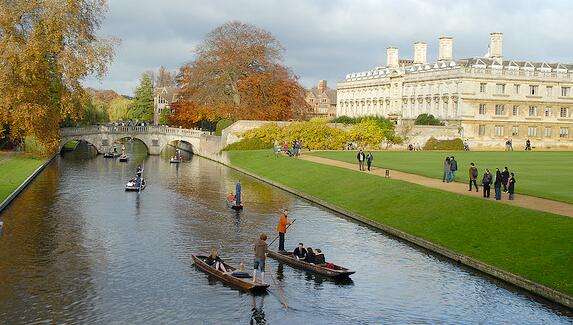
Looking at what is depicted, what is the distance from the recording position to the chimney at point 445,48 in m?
110

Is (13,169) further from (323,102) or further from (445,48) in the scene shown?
(323,102)

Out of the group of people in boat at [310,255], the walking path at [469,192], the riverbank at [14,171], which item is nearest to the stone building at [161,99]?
the riverbank at [14,171]

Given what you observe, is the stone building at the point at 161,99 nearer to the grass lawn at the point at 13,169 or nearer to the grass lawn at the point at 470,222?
the grass lawn at the point at 13,169

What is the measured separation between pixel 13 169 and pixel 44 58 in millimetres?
11199

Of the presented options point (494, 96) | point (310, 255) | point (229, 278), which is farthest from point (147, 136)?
point (229, 278)

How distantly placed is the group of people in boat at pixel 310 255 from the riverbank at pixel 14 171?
20.5 meters

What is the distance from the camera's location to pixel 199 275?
2697cm

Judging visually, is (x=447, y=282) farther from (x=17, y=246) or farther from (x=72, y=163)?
(x=72, y=163)

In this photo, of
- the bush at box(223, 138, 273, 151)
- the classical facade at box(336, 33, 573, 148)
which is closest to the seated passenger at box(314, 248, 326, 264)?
the bush at box(223, 138, 273, 151)

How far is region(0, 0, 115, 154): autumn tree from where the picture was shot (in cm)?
5944

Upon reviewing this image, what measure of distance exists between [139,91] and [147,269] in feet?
445

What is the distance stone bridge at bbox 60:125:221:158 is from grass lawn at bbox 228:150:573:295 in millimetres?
45648

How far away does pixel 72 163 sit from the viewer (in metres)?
80.9

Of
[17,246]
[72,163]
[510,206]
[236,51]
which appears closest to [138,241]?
[17,246]
